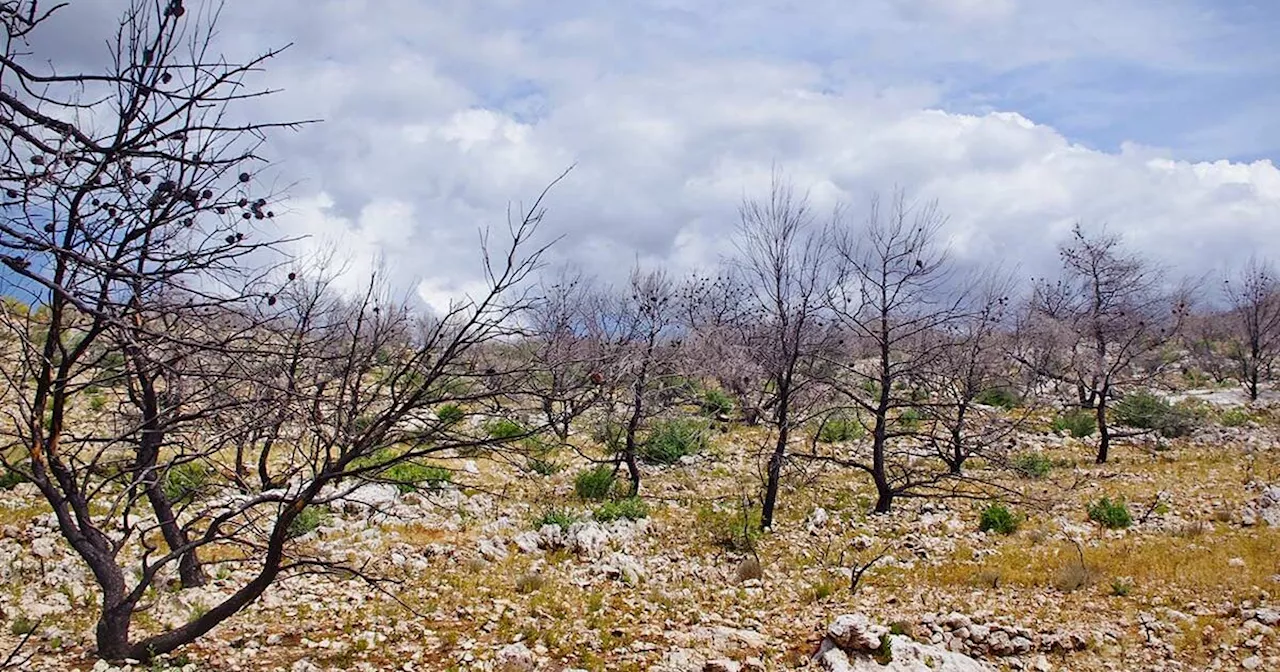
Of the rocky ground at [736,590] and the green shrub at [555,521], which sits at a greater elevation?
the green shrub at [555,521]

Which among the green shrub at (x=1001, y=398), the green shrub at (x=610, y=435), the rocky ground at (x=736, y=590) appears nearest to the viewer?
the rocky ground at (x=736, y=590)

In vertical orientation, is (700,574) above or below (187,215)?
below

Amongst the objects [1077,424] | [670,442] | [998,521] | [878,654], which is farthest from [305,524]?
[1077,424]

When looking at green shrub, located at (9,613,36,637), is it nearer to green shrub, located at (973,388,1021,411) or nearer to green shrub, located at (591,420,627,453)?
green shrub, located at (591,420,627,453)

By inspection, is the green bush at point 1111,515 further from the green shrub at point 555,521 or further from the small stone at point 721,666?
the green shrub at point 555,521

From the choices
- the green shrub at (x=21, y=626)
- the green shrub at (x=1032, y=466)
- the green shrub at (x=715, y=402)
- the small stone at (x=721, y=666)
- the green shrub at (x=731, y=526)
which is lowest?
the small stone at (x=721, y=666)

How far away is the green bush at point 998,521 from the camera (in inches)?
408

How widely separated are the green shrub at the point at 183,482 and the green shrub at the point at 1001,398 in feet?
73.0

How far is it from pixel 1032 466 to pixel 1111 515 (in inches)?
168

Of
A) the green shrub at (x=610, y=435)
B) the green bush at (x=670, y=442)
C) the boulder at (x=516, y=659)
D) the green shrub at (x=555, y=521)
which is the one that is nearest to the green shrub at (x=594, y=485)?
the green shrub at (x=610, y=435)

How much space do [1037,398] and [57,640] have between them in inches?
891

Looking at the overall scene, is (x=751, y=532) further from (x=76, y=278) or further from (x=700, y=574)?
(x=76, y=278)

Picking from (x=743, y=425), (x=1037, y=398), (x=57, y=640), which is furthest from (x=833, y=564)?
(x=1037, y=398)

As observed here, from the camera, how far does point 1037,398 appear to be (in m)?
21.0
